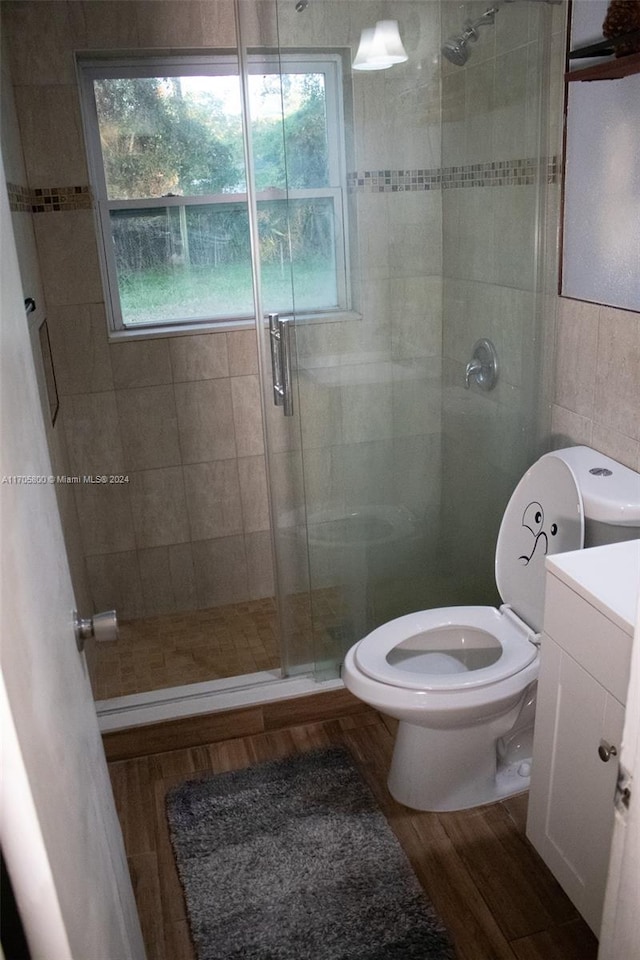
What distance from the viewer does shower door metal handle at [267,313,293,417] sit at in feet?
7.45

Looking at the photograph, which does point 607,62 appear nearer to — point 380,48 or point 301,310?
point 380,48

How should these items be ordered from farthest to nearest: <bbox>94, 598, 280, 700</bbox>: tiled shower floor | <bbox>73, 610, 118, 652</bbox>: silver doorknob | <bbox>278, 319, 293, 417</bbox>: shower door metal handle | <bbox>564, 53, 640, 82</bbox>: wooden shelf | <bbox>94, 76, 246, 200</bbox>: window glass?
<bbox>94, 76, 246, 200</bbox>: window glass < <bbox>94, 598, 280, 700</bbox>: tiled shower floor < <bbox>278, 319, 293, 417</bbox>: shower door metal handle < <bbox>564, 53, 640, 82</bbox>: wooden shelf < <bbox>73, 610, 118, 652</bbox>: silver doorknob

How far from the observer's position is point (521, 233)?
231 centimetres

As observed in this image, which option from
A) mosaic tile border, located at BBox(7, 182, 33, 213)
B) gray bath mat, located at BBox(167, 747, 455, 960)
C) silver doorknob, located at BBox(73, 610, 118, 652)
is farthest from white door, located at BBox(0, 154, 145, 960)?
mosaic tile border, located at BBox(7, 182, 33, 213)

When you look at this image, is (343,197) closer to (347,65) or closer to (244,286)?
(347,65)

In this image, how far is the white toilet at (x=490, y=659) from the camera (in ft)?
6.18

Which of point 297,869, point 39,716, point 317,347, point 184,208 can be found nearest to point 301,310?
point 317,347

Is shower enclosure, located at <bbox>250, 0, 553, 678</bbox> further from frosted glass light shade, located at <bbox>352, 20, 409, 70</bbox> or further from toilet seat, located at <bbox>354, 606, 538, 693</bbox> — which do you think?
toilet seat, located at <bbox>354, 606, 538, 693</bbox>

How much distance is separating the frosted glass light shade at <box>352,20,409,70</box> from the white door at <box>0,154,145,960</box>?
147cm

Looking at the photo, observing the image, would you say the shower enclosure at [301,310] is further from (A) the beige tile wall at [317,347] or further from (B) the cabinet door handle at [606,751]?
(B) the cabinet door handle at [606,751]

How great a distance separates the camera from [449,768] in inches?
80.8

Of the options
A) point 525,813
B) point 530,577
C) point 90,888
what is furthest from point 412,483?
A: point 90,888

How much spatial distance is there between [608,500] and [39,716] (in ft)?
4.74

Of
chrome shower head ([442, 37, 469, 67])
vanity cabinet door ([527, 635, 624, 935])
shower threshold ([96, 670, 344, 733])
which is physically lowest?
shower threshold ([96, 670, 344, 733])
